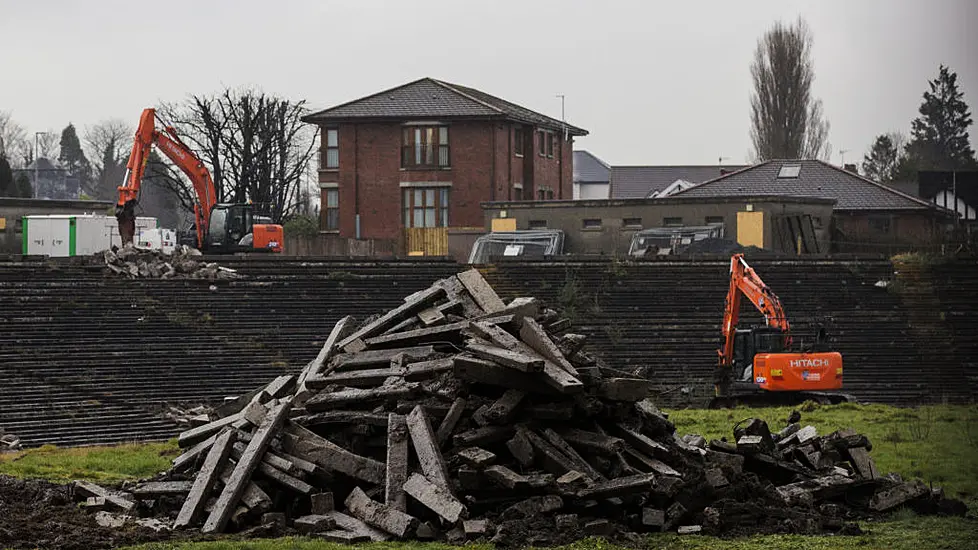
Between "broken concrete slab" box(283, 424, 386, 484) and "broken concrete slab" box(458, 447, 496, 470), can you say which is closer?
"broken concrete slab" box(458, 447, 496, 470)

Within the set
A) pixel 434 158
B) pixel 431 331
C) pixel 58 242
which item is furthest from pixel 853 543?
pixel 434 158

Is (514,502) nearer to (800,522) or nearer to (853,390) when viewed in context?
(800,522)

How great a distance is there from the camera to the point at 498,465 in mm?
13836

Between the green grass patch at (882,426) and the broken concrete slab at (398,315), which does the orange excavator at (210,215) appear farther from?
the broken concrete slab at (398,315)

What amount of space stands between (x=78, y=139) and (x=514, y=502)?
13771 cm

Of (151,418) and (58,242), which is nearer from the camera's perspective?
(151,418)

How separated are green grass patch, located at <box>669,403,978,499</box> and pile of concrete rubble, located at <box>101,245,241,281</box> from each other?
697 inches

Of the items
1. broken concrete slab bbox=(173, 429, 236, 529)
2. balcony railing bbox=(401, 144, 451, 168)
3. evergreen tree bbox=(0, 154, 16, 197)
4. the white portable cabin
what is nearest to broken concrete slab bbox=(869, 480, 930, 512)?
broken concrete slab bbox=(173, 429, 236, 529)

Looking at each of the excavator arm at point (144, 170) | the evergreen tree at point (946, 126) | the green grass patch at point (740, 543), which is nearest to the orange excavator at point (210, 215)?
the excavator arm at point (144, 170)

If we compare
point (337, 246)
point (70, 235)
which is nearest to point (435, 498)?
point (70, 235)

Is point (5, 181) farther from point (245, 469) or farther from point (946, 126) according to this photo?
point (946, 126)

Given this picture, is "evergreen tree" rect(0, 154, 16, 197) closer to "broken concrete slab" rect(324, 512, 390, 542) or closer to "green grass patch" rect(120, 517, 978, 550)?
"broken concrete slab" rect(324, 512, 390, 542)

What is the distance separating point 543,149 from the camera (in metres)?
65.3

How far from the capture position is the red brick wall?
59875mm
